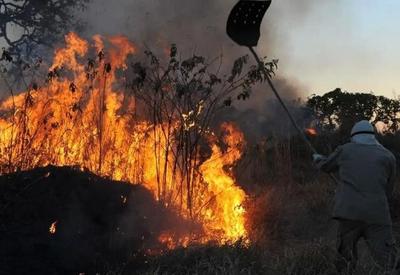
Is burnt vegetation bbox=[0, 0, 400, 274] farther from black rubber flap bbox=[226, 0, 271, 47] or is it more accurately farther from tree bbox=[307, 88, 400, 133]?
tree bbox=[307, 88, 400, 133]

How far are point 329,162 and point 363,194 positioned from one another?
0.42 m

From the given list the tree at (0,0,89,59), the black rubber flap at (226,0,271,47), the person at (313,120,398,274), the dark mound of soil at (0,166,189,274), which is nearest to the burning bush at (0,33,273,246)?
the dark mound of soil at (0,166,189,274)

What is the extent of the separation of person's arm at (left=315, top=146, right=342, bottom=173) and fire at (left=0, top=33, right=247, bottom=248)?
2148 millimetres

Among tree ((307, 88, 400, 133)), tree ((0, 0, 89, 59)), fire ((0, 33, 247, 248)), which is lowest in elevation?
fire ((0, 33, 247, 248))

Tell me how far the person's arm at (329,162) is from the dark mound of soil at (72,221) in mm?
2070

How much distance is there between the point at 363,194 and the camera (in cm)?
509

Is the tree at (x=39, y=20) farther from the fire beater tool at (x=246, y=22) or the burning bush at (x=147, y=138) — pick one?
the fire beater tool at (x=246, y=22)

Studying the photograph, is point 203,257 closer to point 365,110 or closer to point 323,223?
point 323,223

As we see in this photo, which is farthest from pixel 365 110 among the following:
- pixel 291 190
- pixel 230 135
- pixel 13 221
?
pixel 13 221

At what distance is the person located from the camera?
5051mm

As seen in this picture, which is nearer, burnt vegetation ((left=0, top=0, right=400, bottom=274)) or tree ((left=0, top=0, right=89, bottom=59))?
burnt vegetation ((left=0, top=0, right=400, bottom=274))

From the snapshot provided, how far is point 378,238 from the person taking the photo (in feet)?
16.7

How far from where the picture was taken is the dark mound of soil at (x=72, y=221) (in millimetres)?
5312

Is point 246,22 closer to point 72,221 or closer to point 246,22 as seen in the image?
point 246,22
